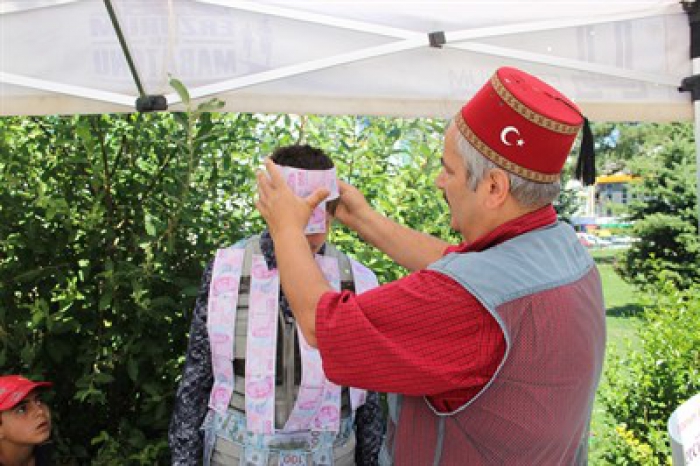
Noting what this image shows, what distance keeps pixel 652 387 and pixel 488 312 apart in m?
3.18

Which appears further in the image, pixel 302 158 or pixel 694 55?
pixel 694 55

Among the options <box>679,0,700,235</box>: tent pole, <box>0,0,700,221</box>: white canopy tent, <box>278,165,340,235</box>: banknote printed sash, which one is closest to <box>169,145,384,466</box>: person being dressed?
<box>278,165,340,235</box>: banknote printed sash

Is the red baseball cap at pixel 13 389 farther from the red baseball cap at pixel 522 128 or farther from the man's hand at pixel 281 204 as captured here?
the red baseball cap at pixel 522 128

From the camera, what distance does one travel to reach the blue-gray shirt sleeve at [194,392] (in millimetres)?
2080

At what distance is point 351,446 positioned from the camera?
2.17 metres

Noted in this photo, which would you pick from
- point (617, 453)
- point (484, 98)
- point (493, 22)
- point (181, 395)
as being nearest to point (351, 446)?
point (181, 395)

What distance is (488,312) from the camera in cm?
127

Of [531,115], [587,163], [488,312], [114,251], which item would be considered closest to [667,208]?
[587,163]

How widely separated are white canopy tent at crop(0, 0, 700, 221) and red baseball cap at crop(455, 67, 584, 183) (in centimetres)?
117

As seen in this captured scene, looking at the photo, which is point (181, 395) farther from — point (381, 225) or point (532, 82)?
point (532, 82)

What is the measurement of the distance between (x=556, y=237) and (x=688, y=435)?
2.19ft

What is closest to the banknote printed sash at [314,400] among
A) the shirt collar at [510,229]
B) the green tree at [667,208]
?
the shirt collar at [510,229]

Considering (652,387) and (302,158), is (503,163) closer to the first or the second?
(302,158)

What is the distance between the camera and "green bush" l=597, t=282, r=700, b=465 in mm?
3855
